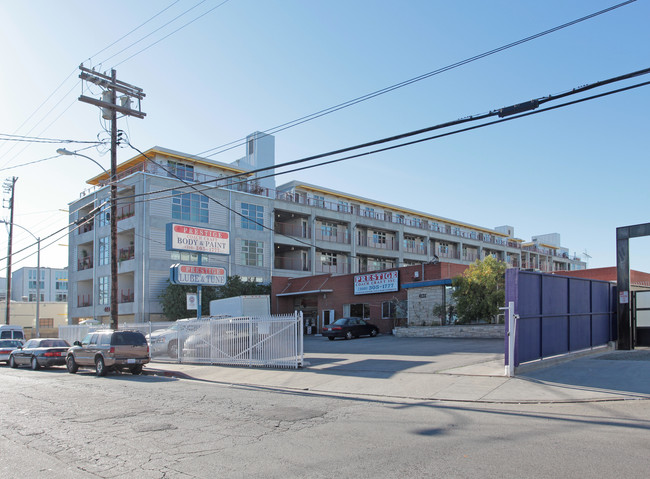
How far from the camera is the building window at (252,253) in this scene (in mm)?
48375

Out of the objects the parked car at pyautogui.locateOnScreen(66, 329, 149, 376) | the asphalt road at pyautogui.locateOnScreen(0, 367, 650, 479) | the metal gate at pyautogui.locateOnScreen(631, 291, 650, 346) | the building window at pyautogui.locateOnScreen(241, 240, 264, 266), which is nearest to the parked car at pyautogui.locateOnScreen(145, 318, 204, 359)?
the parked car at pyautogui.locateOnScreen(66, 329, 149, 376)

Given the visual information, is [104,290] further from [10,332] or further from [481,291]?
[481,291]

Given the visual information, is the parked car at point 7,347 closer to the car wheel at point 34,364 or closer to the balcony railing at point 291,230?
the car wheel at point 34,364

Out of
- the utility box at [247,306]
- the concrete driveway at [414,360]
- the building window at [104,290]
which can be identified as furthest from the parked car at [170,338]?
the building window at [104,290]

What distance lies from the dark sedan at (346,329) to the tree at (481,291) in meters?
7.56

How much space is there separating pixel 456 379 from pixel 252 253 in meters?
36.8

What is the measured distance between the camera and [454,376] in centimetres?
1405

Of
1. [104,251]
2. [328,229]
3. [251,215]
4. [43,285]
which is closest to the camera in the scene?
[104,251]

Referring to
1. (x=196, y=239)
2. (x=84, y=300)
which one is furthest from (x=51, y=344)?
(x=84, y=300)

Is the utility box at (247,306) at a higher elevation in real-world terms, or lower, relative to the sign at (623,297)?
lower

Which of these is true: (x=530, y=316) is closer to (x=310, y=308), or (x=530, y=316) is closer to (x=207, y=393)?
(x=207, y=393)

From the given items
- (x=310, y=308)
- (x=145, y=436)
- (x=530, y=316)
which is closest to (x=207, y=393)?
(x=145, y=436)

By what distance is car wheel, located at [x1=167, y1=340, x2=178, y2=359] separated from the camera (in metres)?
23.3

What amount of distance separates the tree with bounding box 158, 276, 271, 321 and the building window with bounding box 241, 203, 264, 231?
5786 millimetres
